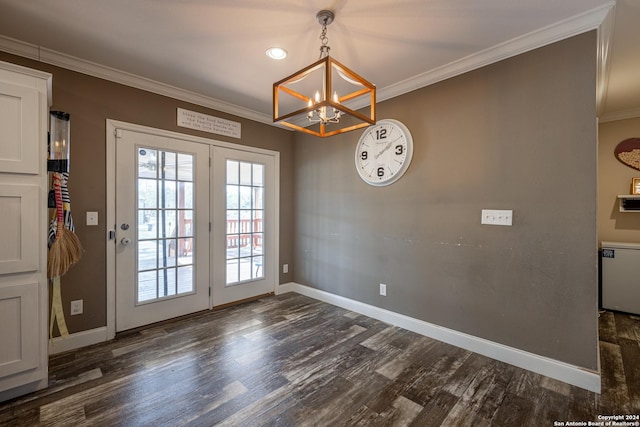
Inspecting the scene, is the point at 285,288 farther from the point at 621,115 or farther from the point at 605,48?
the point at 621,115

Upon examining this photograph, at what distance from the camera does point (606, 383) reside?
1964mm

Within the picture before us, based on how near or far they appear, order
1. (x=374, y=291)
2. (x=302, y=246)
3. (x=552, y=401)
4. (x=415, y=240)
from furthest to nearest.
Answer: (x=302, y=246) → (x=374, y=291) → (x=415, y=240) → (x=552, y=401)

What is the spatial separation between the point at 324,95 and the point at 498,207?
1758 mm

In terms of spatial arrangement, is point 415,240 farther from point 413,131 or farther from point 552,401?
point 552,401

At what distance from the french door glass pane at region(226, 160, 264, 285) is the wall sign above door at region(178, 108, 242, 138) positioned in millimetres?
376

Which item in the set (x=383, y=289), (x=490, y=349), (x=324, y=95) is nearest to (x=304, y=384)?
(x=383, y=289)

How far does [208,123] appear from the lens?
3293mm

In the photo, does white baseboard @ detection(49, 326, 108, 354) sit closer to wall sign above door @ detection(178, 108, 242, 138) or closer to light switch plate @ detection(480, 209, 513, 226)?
wall sign above door @ detection(178, 108, 242, 138)

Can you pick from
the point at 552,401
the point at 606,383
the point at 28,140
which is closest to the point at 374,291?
the point at 552,401

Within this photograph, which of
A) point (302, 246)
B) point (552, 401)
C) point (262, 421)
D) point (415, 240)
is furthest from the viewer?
point (302, 246)

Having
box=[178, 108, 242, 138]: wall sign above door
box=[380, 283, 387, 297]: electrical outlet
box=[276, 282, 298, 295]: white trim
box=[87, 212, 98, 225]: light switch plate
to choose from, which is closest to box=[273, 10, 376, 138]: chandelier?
box=[178, 108, 242, 138]: wall sign above door

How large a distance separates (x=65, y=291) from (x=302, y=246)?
2554 millimetres

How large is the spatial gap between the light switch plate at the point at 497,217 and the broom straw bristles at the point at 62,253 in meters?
3.26

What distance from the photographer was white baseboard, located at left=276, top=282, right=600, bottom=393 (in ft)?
6.36
